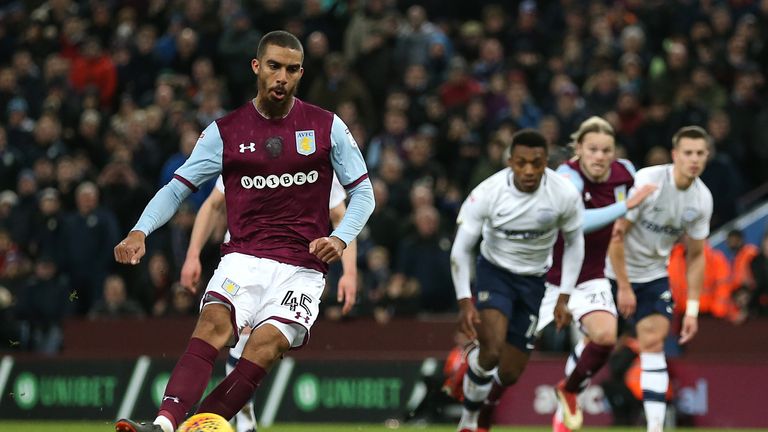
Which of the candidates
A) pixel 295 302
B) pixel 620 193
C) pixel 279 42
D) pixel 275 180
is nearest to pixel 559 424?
pixel 620 193

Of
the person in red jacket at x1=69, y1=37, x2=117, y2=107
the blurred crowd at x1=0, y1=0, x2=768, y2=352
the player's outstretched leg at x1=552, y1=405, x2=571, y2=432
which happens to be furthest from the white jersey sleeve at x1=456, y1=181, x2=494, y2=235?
the person in red jacket at x1=69, y1=37, x2=117, y2=107

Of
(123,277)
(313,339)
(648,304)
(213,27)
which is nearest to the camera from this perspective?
(648,304)

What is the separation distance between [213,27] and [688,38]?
6624 millimetres

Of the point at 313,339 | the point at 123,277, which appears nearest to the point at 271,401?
the point at 313,339

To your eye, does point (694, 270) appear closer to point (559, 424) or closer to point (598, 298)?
point (598, 298)

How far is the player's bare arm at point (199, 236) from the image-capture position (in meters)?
10.8

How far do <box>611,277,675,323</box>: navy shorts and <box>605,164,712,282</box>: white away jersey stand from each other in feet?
0.17

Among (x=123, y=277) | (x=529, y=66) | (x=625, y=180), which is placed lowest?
(x=123, y=277)

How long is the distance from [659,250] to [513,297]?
1523mm

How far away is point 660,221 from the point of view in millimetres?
12461

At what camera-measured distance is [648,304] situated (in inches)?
491

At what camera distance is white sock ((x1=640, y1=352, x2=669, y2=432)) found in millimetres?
12031

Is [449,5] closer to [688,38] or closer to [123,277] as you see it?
[688,38]

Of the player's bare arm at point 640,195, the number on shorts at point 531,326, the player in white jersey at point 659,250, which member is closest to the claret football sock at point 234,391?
the number on shorts at point 531,326
